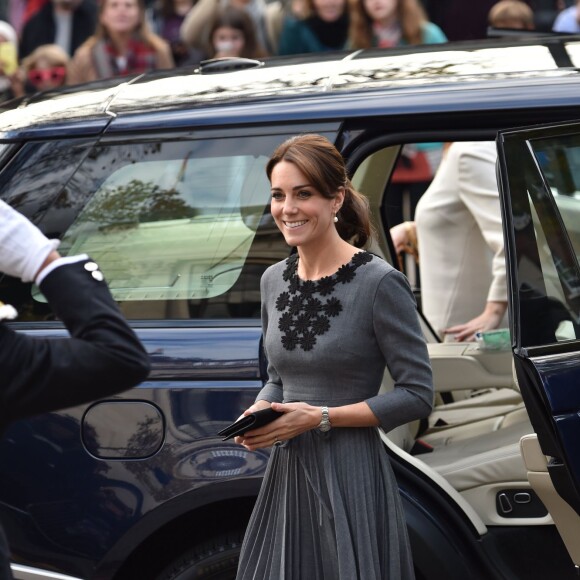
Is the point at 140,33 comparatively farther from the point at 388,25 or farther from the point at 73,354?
the point at 73,354

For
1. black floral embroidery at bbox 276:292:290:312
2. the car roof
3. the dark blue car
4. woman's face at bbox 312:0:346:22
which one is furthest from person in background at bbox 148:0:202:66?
black floral embroidery at bbox 276:292:290:312

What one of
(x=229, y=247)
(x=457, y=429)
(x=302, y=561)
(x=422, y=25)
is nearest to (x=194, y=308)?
(x=229, y=247)

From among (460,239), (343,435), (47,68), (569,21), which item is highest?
(343,435)

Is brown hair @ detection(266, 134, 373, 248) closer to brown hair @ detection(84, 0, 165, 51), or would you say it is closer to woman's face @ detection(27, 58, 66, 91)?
brown hair @ detection(84, 0, 165, 51)

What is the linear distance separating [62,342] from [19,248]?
6.4 inches

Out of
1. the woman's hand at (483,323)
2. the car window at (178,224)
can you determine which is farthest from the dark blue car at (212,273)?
the woman's hand at (483,323)

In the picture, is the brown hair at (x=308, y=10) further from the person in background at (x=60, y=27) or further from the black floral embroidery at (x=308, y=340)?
the black floral embroidery at (x=308, y=340)

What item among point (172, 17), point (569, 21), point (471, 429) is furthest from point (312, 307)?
point (172, 17)

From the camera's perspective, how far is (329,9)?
25.5ft

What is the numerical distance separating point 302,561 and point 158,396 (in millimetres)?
611

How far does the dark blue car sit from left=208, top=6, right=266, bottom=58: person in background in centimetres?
366

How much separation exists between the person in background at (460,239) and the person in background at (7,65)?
13.3 feet

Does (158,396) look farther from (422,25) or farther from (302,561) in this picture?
(422,25)

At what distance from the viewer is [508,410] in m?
4.61
